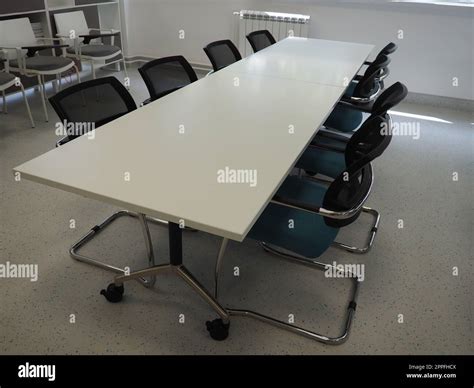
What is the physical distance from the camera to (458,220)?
2.70 m

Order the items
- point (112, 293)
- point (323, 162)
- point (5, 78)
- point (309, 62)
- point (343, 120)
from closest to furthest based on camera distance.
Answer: point (112, 293)
point (323, 162)
point (343, 120)
point (309, 62)
point (5, 78)

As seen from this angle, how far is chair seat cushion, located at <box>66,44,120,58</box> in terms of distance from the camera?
173 inches

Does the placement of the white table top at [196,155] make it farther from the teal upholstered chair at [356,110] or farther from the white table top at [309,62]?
the white table top at [309,62]

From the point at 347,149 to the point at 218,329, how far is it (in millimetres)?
1037

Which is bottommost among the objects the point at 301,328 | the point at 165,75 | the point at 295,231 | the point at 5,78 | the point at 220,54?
the point at 301,328

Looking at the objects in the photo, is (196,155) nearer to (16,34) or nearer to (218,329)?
(218,329)

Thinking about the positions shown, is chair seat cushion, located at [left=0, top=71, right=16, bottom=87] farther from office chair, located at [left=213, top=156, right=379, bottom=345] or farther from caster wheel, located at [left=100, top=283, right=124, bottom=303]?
office chair, located at [left=213, top=156, right=379, bottom=345]

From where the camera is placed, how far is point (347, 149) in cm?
198

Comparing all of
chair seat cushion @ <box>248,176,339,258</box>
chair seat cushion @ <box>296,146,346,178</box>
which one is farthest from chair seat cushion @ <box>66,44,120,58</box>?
chair seat cushion @ <box>248,176,339,258</box>

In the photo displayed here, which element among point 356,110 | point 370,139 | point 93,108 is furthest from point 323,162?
point 93,108

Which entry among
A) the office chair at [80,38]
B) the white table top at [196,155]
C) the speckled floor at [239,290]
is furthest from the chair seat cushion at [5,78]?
the white table top at [196,155]

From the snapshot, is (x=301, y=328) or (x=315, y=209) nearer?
(x=315, y=209)
